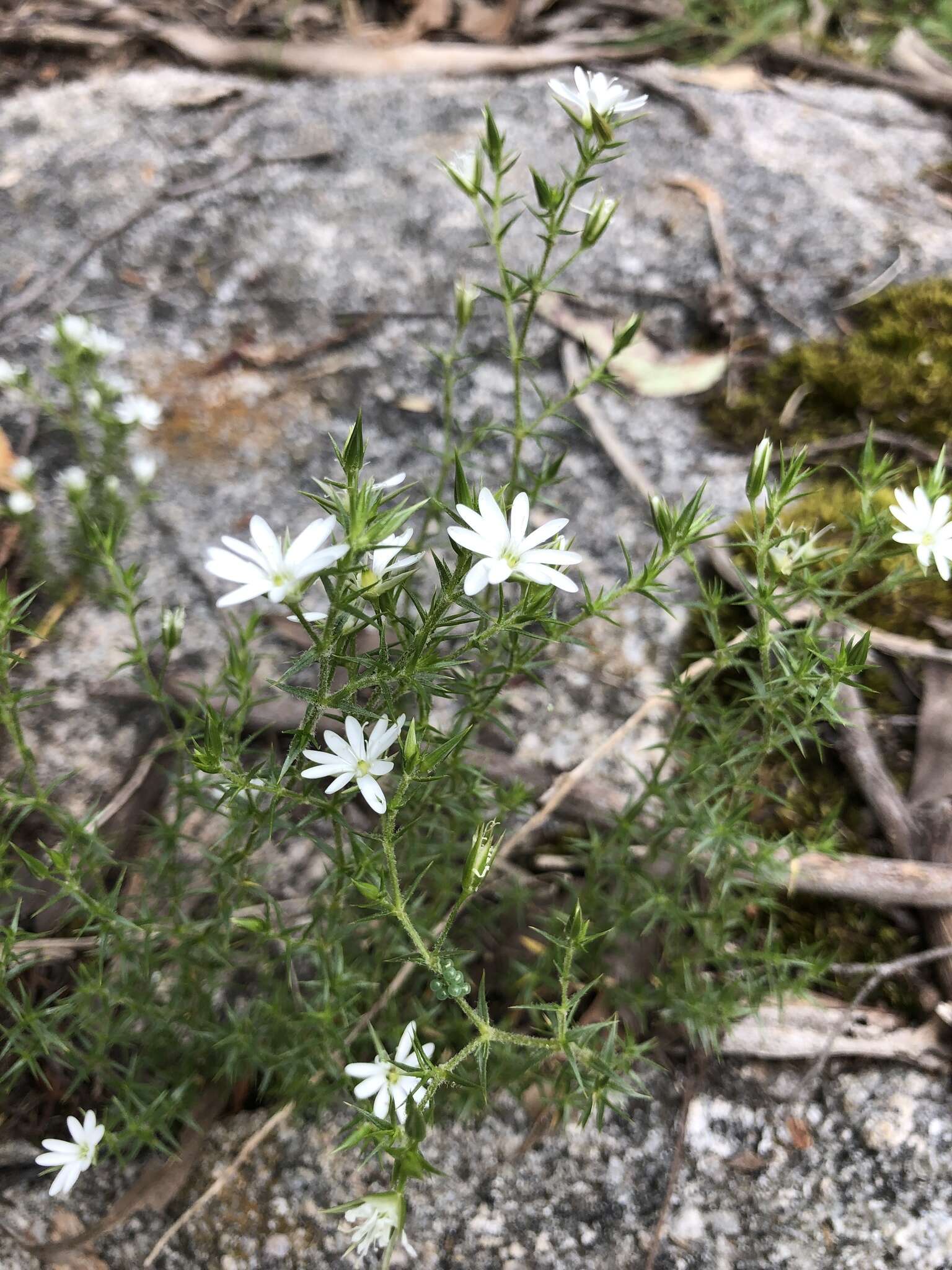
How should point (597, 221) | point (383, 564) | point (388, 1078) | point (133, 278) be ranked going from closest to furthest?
1. point (383, 564)
2. point (388, 1078)
3. point (597, 221)
4. point (133, 278)

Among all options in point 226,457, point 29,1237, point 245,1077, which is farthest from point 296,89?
point 29,1237

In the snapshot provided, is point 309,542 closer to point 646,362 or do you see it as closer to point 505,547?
point 505,547

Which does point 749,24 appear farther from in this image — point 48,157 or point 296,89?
point 48,157

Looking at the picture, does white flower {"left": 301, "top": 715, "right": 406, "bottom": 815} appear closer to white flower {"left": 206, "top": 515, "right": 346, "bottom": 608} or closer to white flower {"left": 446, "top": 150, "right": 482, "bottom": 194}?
white flower {"left": 206, "top": 515, "right": 346, "bottom": 608}

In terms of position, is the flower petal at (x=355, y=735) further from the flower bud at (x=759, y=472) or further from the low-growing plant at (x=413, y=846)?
the flower bud at (x=759, y=472)

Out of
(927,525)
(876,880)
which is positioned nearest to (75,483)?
(927,525)

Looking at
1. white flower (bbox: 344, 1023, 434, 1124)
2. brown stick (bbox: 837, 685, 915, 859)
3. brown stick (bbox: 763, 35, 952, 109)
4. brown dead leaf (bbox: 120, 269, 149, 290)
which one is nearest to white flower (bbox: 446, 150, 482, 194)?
brown stick (bbox: 837, 685, 915, 859)

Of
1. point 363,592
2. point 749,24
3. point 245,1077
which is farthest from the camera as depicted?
point 749,24
